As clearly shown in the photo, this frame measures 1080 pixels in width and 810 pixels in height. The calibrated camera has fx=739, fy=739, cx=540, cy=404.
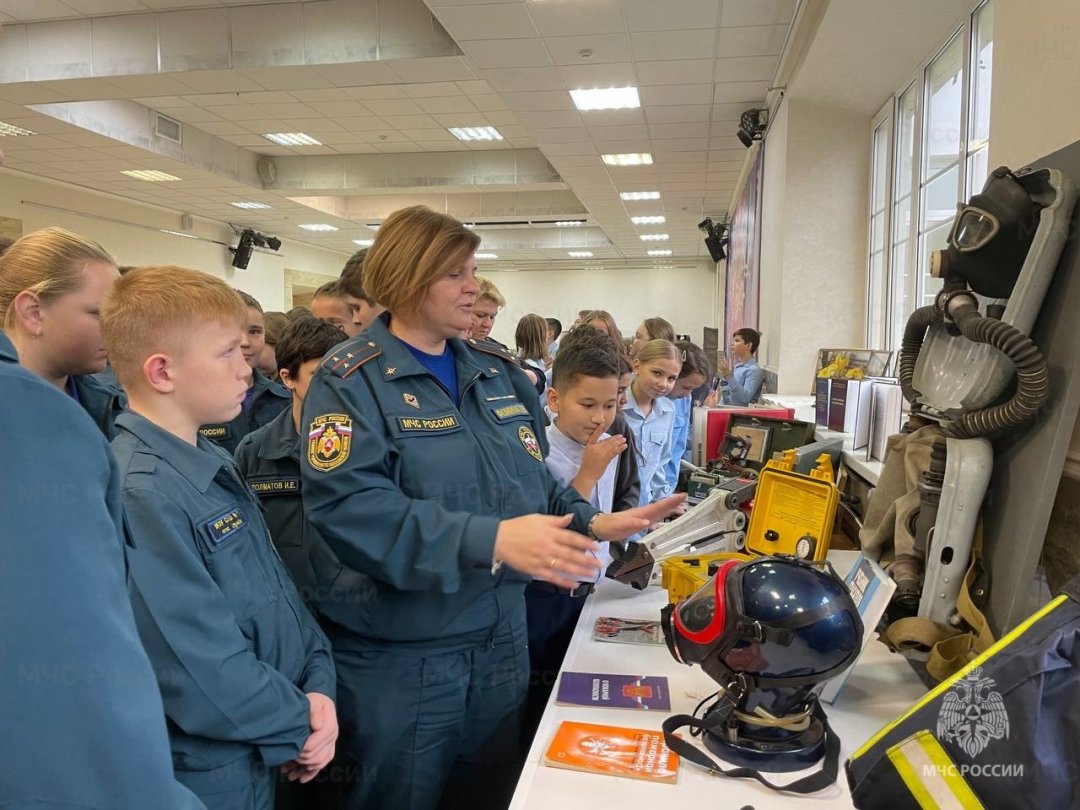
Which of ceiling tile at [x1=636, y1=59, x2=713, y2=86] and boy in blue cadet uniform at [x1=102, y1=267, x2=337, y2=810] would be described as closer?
boy in blue cadet uniform at [x1=102, y1=267, x2=337, y2=810]

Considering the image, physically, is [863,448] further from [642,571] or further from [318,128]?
[318,128]

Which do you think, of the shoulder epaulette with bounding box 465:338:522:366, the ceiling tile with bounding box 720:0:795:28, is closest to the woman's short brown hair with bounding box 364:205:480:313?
the shoulder epaulette with bounding box 465:338:522:366

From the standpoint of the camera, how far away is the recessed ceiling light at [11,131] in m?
7.07

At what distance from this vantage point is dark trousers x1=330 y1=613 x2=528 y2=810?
1.48 metres

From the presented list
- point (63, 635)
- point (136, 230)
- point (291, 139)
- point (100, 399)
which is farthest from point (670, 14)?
point (136, 230)

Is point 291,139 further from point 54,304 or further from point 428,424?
point 428,424

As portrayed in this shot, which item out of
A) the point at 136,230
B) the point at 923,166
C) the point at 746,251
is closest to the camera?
the point at 923,166

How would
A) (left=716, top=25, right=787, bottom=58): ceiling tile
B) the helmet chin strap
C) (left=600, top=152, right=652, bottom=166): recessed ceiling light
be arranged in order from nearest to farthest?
the helmet chin strap < (left=716, top=25, right=787, bottom=58): ceiling tile < (left=600, top=152, right=652, bottom=166): recessed ceiling light

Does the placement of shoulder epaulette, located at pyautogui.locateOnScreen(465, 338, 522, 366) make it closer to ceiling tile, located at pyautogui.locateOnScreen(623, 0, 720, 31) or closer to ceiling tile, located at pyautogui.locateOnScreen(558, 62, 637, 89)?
ceiling tile, located at pyautogui.locateOnScreen(623, 0, 720, 31)

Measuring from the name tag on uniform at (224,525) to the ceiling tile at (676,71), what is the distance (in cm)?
495

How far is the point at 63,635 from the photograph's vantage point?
473 millimetres

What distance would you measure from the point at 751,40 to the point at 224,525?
486 centimetres

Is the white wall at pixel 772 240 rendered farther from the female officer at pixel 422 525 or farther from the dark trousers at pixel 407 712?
the dark trousers at pixel 407 712

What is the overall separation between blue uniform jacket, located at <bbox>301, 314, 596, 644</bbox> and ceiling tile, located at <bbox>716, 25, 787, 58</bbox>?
4.06 metres
